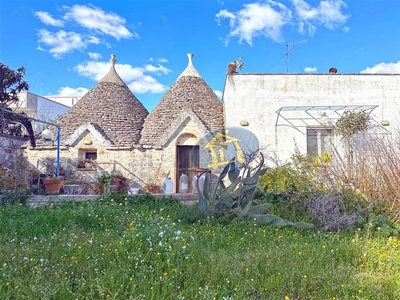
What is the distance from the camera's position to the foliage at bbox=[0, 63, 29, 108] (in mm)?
12453

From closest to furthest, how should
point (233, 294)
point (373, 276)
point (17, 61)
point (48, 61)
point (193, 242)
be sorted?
point (233, 294) → point (373, 276) → point (193, 242) → point (17, 61) → point (48, 61)

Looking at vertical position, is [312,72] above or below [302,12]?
below

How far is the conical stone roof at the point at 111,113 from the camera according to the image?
1361cm

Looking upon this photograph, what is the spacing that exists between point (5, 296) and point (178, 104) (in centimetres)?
1180

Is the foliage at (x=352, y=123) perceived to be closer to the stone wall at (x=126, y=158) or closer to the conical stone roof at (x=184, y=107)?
the conical stone roof at (x=184, y=107)

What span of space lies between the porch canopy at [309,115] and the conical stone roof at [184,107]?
278cm

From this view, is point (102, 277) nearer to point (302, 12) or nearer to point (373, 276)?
point (373, 276)

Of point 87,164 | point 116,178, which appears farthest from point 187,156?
point 87,164

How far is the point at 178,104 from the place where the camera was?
46.1 feet

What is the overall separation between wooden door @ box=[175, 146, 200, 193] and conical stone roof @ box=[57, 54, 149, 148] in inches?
87.0

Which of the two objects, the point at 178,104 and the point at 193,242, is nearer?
the point at 193,242

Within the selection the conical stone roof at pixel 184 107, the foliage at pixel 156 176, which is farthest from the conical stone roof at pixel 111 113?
the foliage at pixel 156 176

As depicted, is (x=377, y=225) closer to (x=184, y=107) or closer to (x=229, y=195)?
(x=229, y=195)

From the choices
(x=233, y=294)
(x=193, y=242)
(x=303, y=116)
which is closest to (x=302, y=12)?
(x=303, y=116)
